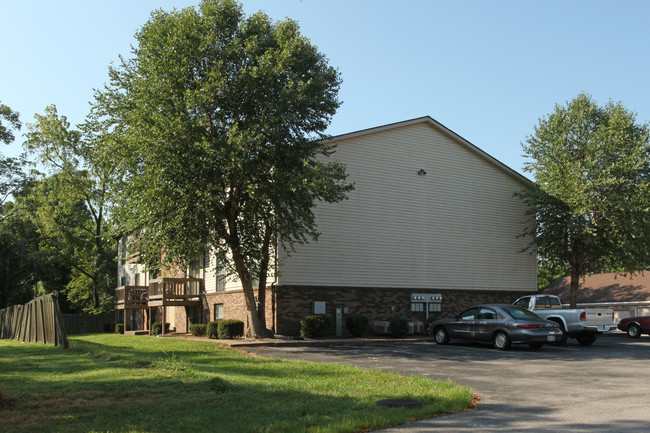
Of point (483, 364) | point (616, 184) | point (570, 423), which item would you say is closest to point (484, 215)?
point (616, 184)

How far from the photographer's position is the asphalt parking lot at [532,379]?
25.6ft

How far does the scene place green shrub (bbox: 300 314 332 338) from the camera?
2495cm

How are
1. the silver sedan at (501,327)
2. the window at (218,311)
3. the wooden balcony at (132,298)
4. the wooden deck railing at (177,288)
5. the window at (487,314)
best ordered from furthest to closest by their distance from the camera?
1. the wooden balcony at (132,298)
2. the wooden deck railing at (177,288)
3. the window at (218,311)
4. the window at (487,314)
5. the silver sedan at (501,327)

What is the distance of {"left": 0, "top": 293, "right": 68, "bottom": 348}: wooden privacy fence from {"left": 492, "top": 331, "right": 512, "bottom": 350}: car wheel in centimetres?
1412

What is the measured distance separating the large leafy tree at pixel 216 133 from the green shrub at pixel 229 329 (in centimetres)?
267

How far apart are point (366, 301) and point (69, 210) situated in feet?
103

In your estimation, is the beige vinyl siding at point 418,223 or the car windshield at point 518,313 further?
the beige vinyl siding at point 418,223

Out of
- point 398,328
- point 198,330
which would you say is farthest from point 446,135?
point 198,330

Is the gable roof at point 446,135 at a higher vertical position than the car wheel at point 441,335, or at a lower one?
higher

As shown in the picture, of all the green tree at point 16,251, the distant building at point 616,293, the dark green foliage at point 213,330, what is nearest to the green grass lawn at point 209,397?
the dark green foliage at point 213,330

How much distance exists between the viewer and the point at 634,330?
28.0 meters

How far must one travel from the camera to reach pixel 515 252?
1305 inches

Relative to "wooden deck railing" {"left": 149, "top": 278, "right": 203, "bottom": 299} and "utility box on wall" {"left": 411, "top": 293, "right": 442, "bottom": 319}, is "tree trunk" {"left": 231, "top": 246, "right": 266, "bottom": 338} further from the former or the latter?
"utility box on wall" {"left": 411, "top": 293, "right": 442, "bottom": 319}

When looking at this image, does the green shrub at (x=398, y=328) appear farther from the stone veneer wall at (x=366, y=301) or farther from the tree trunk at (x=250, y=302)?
the tree trunk at (x=250, y=302)
